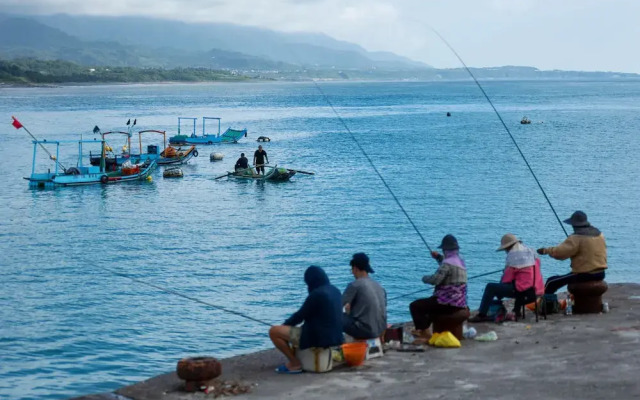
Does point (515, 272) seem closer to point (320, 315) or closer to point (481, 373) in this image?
point (481, 373)

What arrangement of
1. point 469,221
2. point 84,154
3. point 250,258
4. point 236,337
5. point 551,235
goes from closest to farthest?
point 236,337 < point 250,258 < point 551,235 < point 469,221 < point 84,154

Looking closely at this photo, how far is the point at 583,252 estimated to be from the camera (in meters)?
12.5

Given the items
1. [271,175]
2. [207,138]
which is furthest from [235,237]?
[207,138]

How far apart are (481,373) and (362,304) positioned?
148 centimetres

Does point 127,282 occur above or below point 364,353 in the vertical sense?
below

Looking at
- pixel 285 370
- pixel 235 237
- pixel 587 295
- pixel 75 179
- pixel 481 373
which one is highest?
pixel 587 295

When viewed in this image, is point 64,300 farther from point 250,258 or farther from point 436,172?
point 436,172

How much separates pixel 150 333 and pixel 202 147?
5472 centimetres

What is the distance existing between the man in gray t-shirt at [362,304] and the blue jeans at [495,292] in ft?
7.27

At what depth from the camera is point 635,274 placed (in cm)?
2436

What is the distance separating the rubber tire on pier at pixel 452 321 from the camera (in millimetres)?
11461

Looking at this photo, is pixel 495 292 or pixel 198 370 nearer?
pixel 198 370

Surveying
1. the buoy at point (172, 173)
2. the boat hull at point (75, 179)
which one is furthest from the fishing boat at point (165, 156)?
the boat hull at point (75, 179)

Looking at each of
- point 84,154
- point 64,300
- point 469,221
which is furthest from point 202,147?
point 64,300
